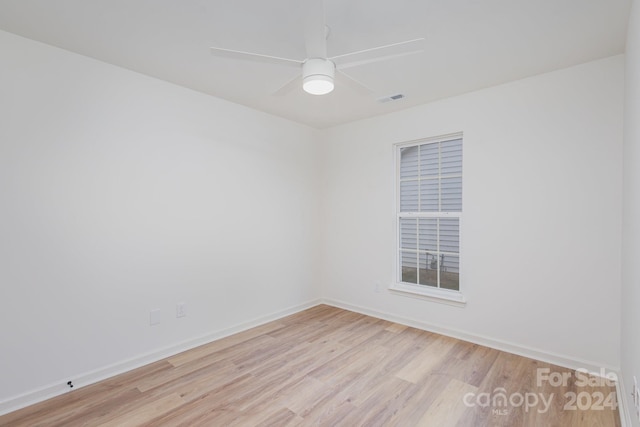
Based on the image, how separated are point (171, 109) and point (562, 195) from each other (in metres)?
3.55

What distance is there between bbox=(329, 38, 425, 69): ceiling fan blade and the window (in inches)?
71.9

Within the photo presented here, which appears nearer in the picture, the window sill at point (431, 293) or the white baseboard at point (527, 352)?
the white baseboard at point (527, 352)

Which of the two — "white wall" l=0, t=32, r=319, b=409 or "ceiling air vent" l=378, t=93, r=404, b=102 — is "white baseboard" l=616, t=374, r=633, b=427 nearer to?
"ceiling air vent" l=378, t=93, r=404, b=102

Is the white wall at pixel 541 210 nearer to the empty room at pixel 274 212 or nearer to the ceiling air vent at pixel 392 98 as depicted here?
the empty room at pixel 274 212

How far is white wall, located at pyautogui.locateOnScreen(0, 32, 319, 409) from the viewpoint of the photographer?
2.12 meters

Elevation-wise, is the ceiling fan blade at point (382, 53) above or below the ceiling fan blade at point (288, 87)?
below

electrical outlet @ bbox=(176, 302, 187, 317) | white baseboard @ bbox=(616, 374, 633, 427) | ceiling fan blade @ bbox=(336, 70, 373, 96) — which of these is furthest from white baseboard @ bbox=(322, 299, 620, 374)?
ceiling fan blade @ bbox=(336, 70, 373, 96)

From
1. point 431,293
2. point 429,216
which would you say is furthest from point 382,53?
point 431,293

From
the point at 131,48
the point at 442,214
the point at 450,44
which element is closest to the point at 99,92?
the point at 131,48

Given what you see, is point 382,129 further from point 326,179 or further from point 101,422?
point 101,422

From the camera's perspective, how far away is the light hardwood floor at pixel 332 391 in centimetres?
198

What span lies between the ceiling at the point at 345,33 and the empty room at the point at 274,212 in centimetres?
2

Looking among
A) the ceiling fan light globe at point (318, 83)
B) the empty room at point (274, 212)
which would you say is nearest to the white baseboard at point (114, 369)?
the empty room at point (274, 212)

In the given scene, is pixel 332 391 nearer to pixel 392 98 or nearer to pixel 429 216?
pixel 429 216
